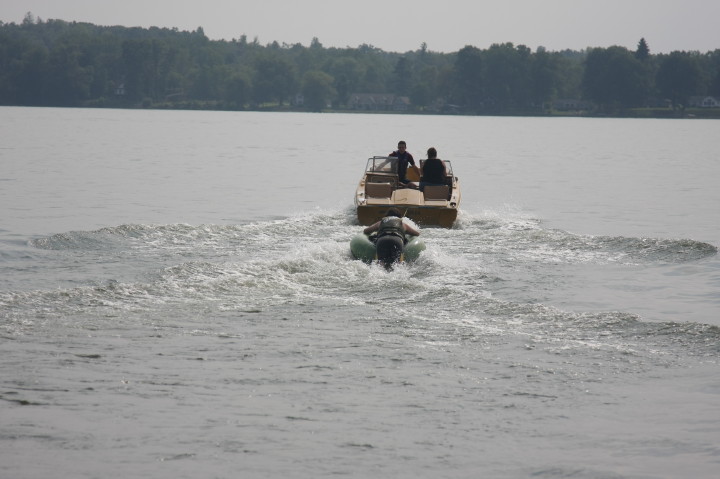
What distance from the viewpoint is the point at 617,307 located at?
47.7 ft

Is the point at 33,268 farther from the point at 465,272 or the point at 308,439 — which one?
the point at 308,439

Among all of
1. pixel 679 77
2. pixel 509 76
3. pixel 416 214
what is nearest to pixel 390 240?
pixel 416 214

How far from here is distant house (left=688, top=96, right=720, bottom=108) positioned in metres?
194

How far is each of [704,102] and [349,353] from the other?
200m

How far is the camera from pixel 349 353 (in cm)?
1112

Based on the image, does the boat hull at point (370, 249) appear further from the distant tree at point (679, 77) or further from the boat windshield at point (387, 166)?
the distant tree at point (679, 77)

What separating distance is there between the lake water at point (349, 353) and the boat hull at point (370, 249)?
220 mm

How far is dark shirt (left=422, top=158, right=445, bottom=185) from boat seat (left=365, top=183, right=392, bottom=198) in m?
0.97

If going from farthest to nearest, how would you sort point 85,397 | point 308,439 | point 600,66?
point 600,66 < point 85,397 < point 308,439

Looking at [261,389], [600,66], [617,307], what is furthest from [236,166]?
[600,66]

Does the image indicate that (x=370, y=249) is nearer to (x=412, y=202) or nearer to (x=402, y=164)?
(x=412, y=202)

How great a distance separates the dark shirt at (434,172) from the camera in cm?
2392

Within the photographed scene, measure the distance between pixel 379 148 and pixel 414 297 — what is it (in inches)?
2345

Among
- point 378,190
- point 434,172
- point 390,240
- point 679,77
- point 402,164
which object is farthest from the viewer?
point 679,77
